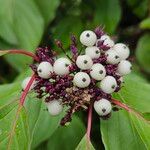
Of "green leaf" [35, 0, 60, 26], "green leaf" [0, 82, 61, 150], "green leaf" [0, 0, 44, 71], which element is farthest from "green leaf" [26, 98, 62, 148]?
"green leaf" [35, 0, 60, 26]

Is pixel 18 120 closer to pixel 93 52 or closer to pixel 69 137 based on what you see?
pixel 93 52

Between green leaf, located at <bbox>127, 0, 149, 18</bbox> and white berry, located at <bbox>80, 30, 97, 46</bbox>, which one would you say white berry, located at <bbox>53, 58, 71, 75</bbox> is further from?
green leaf, located at <bbox>127, 0, 149, 18</bbox>

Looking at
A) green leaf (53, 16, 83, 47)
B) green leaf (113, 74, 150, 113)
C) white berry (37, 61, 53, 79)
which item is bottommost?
green leaf (113, 74, 150, 113)

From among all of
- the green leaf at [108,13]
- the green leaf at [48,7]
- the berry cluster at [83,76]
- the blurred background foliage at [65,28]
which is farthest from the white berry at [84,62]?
the green leaf at [108,13]

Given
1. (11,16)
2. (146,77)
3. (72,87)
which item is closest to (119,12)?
(146,77)

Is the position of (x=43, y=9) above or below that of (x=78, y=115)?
above

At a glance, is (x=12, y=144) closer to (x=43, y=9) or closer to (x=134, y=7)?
(x=43, y=9)

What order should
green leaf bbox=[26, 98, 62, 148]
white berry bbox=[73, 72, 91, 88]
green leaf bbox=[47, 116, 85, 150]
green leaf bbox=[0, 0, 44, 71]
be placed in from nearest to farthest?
white berry bbox=[73, 72, 91, 88]
green leaf bbox=[26, 98, 62, 148]
green leaf bbox=[47, 116, 85, 150]
green leaf bbox=[0, 0, 44, 71]

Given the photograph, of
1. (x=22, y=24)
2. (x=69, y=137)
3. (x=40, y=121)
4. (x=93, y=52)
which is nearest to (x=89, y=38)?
(x=93, y=52)
